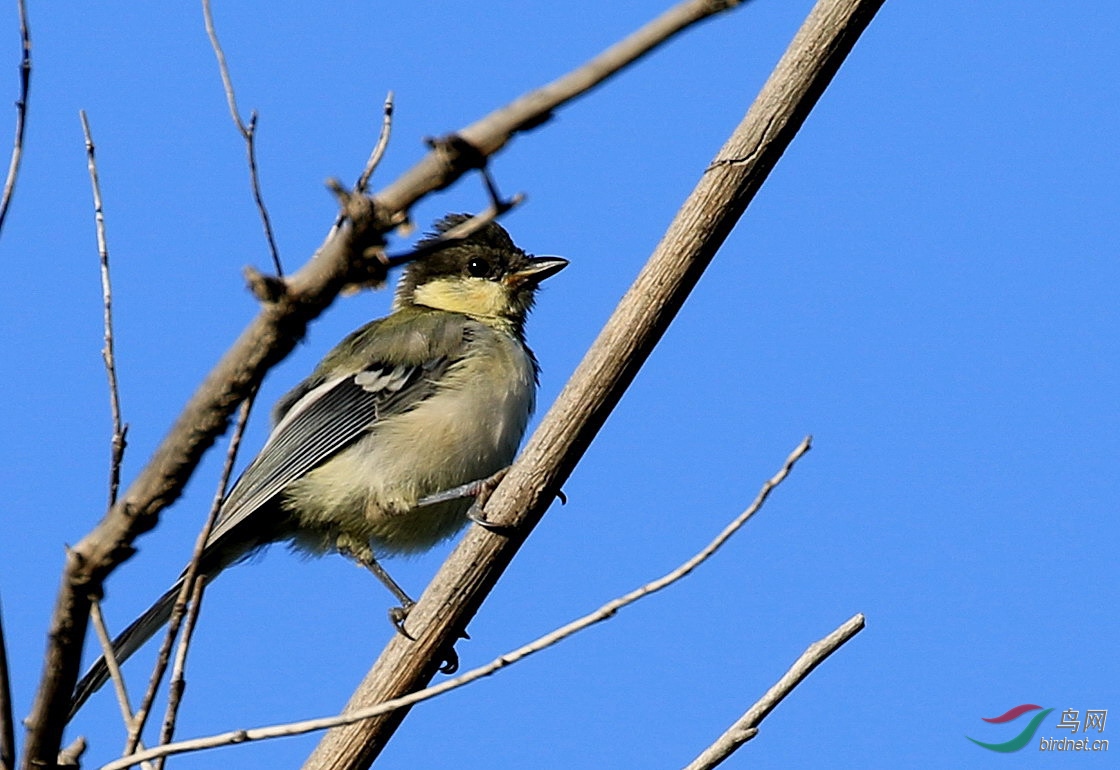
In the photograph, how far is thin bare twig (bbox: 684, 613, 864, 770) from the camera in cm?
308

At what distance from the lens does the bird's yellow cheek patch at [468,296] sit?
21.1ft

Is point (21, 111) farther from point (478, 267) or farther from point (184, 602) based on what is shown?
point (478, 267)

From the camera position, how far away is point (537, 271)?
648 cm

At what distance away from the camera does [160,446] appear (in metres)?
2.46

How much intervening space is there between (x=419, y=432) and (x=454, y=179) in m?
3.71

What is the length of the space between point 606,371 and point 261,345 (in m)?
1.59

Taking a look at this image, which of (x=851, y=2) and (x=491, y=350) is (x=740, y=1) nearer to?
(x=851, y=2)

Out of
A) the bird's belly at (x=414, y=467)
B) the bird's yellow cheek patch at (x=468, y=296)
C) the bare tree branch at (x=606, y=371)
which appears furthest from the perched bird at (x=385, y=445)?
the bare tree branch at (x=606, y=371)

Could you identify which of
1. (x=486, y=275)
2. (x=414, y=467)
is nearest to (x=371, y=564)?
(x=414, y=467)

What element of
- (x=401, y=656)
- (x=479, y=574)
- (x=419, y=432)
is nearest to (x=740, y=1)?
(x=479, y=574)

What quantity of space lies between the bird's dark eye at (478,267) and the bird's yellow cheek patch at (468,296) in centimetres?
3

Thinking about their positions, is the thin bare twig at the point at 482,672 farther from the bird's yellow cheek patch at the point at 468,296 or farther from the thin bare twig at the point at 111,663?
the bird's yellow cheek patch at the point at 468,296

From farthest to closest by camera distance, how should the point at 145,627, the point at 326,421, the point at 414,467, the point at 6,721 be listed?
1. the point at 326,421
2. the point at 414,467
3. the point at 145,627
4. the point at 6,721

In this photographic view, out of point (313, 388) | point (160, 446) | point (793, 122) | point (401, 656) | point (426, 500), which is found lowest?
point (160, 446)
